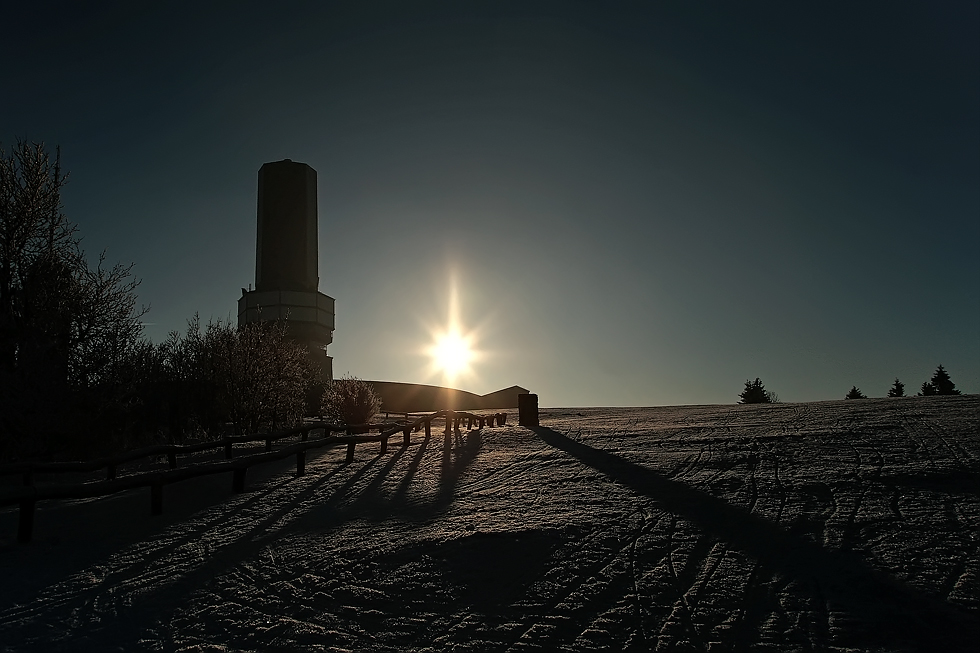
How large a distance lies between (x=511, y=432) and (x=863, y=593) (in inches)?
604

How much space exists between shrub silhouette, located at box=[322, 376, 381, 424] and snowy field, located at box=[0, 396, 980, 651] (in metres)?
20.9

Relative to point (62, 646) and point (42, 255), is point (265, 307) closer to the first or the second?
point (42, 255)

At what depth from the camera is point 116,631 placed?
443cm

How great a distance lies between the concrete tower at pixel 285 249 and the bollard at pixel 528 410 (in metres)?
42.7

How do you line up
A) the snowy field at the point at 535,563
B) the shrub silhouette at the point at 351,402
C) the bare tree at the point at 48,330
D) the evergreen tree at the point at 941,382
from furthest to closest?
the evergreen tree at the point at 941,382 → the shrub silhouette at the point at 351,402 → the bare tree at the point at 48,330 → the snowy field at the point at 535,563

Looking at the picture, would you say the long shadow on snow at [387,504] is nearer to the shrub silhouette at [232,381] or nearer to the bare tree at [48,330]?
the bare tree at [48,330]

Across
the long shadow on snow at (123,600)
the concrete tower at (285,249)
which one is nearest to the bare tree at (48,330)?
the long shadow on snow at (123,600)

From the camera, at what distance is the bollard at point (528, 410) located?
23062mm

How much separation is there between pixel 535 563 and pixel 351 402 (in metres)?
26.8

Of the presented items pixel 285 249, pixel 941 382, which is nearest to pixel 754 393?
pixel 941 382

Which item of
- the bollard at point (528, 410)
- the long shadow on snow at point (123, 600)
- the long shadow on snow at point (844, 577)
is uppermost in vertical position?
the bollard at point (528, 410)

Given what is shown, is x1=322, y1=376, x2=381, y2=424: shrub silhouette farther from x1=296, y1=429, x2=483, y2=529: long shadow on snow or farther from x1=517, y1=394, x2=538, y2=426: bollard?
x1=296, y1=429, x2=483, y2=529: long shadow on snow

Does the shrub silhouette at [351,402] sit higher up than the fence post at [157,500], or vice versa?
the shrub silhouette at [351,402]

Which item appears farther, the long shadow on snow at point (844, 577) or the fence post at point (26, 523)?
the fence post at point (26, 523)
